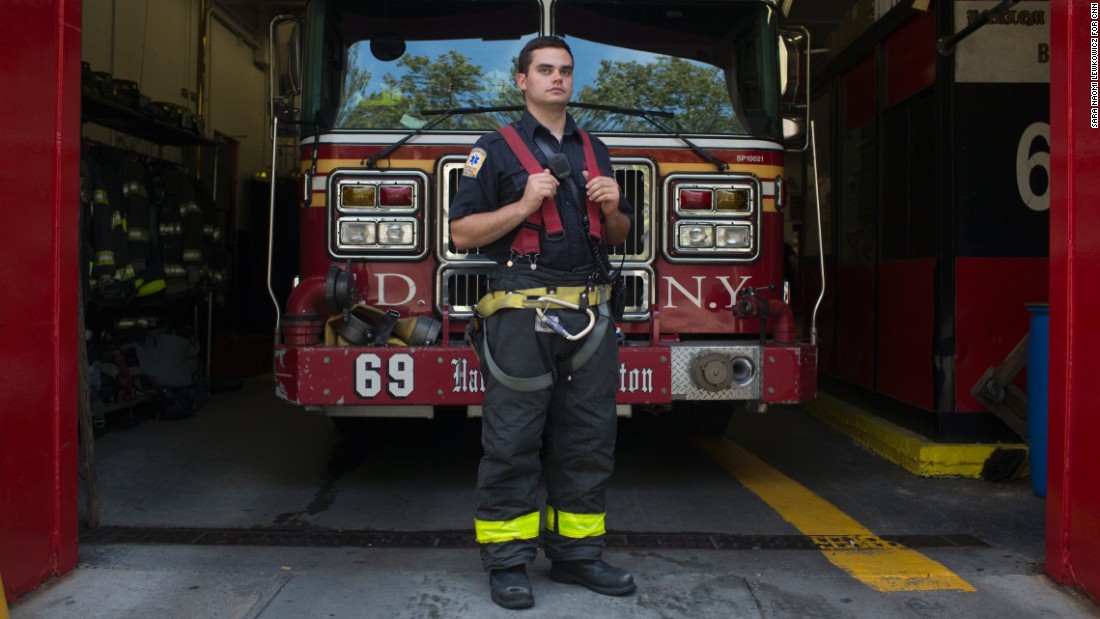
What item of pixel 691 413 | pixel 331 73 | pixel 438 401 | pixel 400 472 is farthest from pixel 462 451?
pixel 331 73

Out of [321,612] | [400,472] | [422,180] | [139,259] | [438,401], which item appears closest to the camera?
[321,612]

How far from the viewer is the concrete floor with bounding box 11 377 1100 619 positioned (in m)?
3.66

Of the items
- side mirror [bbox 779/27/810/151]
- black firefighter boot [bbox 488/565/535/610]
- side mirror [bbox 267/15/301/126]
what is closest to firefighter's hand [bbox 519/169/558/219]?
black firefighter boot [bbox 488/565/535/610]

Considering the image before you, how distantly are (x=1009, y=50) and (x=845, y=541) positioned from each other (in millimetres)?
3133

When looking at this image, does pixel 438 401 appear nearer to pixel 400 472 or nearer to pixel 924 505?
pixel 400 472

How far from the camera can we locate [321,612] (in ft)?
11.7

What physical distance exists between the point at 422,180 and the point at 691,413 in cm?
251

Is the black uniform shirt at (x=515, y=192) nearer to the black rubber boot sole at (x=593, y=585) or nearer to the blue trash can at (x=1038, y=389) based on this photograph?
the black rubber boot sole at (x=593, y=585)

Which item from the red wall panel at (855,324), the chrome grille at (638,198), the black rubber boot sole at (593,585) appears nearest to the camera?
the black rubber boot sole at (593,585)

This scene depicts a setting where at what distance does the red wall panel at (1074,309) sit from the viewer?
3.63 meters

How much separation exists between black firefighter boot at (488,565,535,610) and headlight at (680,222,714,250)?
2.29 meters

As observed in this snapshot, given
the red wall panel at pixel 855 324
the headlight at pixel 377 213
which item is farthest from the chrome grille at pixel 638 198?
the red wall panel at pixel 855 324

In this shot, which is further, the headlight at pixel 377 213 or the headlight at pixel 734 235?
the headlight at pixel 734 235

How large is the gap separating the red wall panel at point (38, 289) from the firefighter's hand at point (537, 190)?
1.70m
